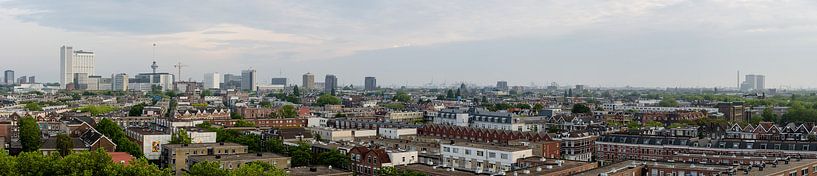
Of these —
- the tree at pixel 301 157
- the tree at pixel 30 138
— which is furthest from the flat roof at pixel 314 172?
the tree at pixel 30 138

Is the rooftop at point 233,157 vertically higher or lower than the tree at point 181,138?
lower

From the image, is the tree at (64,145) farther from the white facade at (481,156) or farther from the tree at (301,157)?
the white facade at (481,156)

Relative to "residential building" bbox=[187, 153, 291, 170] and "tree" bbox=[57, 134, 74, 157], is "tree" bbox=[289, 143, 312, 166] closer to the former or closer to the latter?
"residential building" bbox=[187, 153, 291, 170]

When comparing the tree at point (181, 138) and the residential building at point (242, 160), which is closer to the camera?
the residential building at point (242, 160)

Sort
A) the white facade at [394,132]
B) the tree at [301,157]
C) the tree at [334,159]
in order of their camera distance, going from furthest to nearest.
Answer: the white facade at [394,132], the tree at [301,157], the tree at [334,159]

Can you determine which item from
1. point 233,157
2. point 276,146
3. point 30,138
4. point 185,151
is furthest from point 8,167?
point 30,138

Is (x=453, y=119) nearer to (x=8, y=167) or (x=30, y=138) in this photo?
(x=30, y=138)
